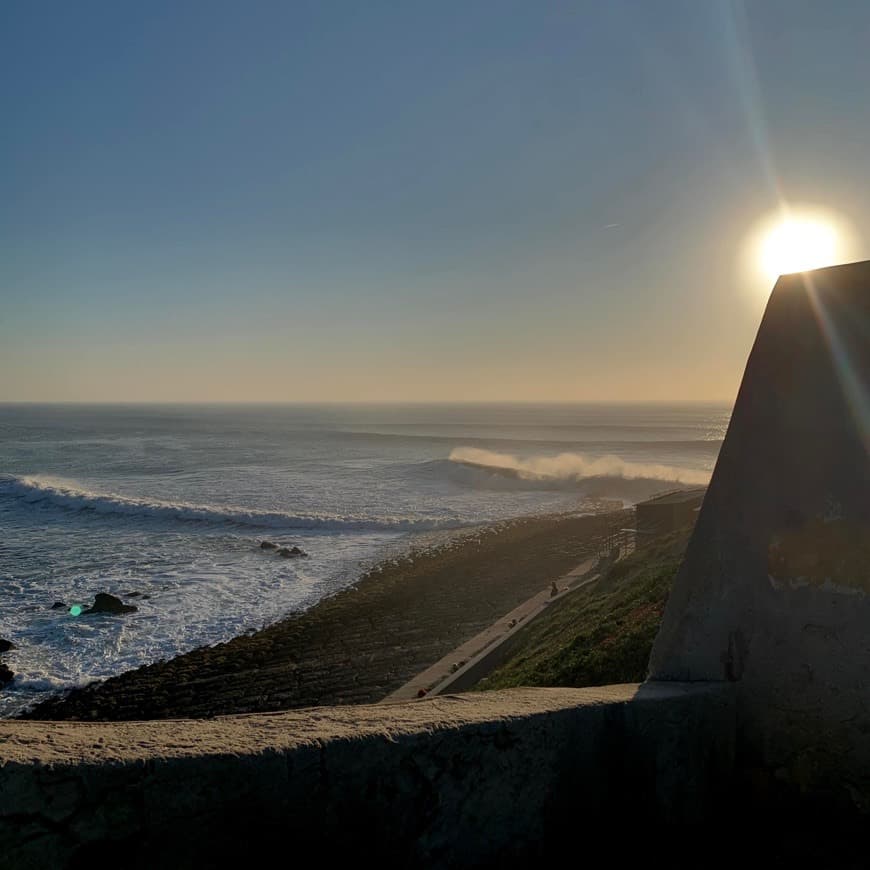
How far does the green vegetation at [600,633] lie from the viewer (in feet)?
26.9

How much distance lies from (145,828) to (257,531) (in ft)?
103

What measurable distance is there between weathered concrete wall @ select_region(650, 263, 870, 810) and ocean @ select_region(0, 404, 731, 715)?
1492 cm

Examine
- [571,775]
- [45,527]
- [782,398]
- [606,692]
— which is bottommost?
[45,527]

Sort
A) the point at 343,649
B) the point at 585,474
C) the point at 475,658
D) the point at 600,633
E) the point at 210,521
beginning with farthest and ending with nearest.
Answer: the point at 585,474
the point at 210,521
the point at 343,649
the point at 475,658
the point at 600,633

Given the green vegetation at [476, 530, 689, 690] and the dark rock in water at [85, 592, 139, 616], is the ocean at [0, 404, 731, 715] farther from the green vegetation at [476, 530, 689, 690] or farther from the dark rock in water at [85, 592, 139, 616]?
the green vegetation at [476, 530, 689, 690]

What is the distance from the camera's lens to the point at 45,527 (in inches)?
1251

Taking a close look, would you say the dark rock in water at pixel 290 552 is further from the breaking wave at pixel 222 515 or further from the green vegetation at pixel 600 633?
the green vegetation at pixel 600 633

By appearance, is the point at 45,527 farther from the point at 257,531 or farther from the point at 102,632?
the point at 102,632

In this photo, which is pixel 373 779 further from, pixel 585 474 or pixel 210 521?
pixel 585 474

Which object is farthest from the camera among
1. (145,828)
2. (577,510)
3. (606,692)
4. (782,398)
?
(577,510)

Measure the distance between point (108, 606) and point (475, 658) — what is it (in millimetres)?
11636

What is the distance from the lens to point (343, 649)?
1655 centimetres

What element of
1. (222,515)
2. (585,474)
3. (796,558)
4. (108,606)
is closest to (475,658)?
(796,558)

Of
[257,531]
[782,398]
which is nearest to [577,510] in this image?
[257,531]
